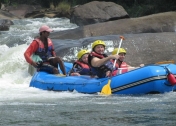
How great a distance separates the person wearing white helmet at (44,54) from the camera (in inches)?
429

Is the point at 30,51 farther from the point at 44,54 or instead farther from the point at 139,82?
the point at 139,82

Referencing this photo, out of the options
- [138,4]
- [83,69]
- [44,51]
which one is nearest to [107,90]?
[83,69]

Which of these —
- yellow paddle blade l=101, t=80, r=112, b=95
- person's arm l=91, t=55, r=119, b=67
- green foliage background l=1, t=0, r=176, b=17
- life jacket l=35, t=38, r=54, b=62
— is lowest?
green foliage background l=1, t=0, r=176, b=17

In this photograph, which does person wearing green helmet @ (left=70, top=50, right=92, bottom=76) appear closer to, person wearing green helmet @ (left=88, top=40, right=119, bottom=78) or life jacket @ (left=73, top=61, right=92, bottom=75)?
life jacket @ (left=73, top=61, right=92, bottom=75)

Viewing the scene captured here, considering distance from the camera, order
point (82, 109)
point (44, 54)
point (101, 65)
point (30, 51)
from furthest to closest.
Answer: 1. point (44, 54)
2. point (30, 51)
3. point (101, 65)
4. point (82, 109)

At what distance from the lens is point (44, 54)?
11070mm

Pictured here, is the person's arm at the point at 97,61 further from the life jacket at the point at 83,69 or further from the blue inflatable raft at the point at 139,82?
the life jacket at the point at 83,69

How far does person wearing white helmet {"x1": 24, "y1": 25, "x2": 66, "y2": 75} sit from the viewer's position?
10.9 metres

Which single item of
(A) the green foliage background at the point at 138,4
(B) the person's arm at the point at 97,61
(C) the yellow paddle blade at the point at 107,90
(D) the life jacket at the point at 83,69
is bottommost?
(A) the green foliage background at the point at 138,4

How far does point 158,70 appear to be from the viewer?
30.2ft

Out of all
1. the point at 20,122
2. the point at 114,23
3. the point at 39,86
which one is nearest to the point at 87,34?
the point at 114,23

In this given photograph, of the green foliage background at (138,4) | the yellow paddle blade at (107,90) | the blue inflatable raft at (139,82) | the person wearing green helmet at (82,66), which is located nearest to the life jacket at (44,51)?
the person wearing green helmet at (82,66)

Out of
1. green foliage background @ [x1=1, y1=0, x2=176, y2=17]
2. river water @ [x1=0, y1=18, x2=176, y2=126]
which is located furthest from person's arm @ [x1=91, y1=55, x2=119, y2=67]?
green foliage background @ [x1=1, y1=0, x2=176, y2=17]

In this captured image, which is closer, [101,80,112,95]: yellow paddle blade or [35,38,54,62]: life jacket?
[101,80,112,95]: yellow paddle blade
